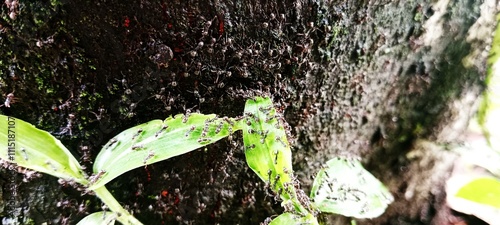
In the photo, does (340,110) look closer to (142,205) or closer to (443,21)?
(443,21)

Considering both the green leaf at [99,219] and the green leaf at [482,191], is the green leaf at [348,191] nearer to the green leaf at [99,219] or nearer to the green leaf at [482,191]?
the green leaf at [482,191]

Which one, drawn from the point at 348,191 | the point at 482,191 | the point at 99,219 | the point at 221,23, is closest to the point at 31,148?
the point at 99,219

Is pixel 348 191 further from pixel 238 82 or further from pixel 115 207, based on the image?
pixel 115 207

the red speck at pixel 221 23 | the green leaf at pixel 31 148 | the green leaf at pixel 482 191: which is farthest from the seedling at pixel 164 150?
the green leaf at pixel 482 191

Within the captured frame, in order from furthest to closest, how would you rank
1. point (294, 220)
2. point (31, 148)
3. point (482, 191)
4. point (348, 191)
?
point (482, 191)
point (348, 191)
point (294, 220)
point (31, 148)

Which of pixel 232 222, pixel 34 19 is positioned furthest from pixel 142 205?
A: pixel 34 19

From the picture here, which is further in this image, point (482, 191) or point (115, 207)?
point (482, 191)

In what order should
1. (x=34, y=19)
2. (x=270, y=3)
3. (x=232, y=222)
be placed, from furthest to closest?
1. (x=232, y=222)
2. (x=270, y=3)
3. (x=34, y=19)

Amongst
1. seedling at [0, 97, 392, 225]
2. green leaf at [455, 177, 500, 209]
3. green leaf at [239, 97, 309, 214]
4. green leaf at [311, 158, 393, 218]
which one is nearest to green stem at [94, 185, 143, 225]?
seedling at [0, 97, 392, 225]
